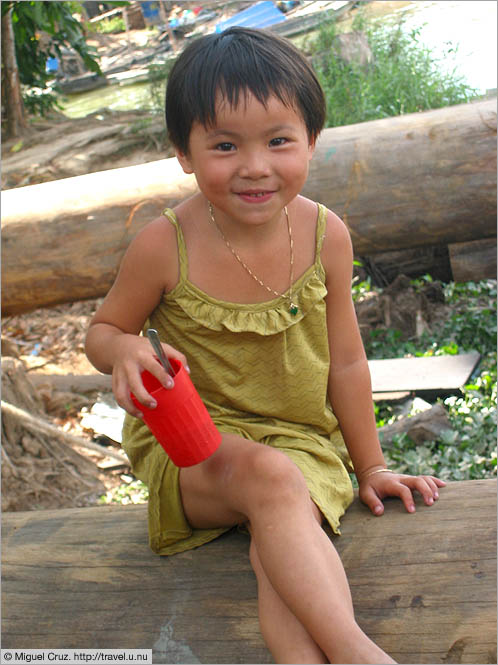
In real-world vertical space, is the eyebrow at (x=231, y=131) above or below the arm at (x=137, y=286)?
above

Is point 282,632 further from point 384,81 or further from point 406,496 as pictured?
point 384,81

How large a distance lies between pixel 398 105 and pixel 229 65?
5.41m

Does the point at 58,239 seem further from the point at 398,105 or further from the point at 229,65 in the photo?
the point at 398,105

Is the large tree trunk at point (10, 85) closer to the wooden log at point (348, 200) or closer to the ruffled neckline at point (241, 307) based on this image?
the wooden log at point (348, 200)

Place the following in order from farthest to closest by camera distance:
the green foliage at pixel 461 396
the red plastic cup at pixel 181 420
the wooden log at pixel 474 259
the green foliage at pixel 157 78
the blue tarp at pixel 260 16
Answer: the blue tarp at pixel 260 16 < the green foliage at pixel 157 78 < the wooden log at pixel 474 259 < the green foliage at pixel 461 396 < the red plastic cup at pixel 181 420

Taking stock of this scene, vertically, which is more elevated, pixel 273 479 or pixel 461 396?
pixel 273 479

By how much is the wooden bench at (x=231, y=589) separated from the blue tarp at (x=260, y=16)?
8854 millimetres

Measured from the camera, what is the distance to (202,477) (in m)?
1.95

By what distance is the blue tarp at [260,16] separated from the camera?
984 cm

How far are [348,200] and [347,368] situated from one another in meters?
1.44

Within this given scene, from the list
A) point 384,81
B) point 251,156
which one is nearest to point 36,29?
point 384,81

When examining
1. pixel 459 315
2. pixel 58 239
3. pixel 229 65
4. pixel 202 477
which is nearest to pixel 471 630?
pixel 202 477

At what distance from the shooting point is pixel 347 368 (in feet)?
7.30

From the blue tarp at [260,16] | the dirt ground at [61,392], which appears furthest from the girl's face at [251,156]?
the blue tarp at [260,16]
